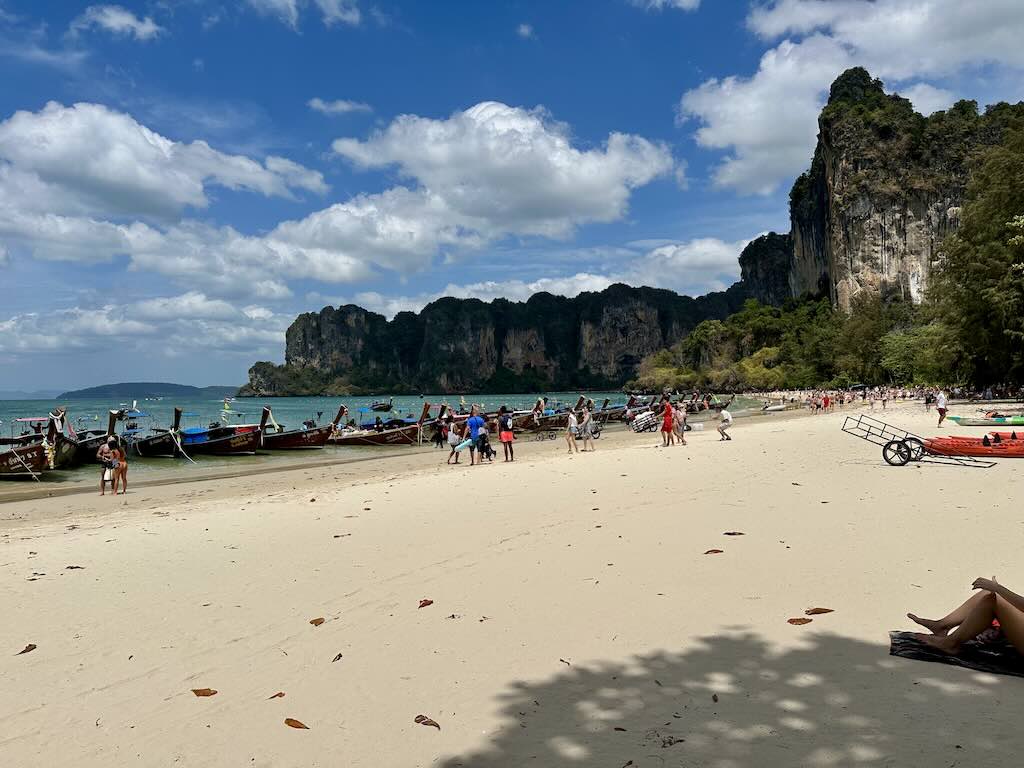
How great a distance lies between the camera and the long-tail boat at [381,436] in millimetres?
35031

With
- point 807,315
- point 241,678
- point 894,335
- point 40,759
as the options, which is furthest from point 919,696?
point 807,315

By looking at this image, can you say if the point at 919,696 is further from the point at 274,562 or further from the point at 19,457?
the point at 19,457

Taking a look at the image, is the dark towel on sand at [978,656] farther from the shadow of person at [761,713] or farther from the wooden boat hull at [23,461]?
the wooden boat hull at [23,461]

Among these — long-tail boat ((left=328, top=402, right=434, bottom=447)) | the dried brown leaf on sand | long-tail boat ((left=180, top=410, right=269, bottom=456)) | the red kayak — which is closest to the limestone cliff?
long-tail boat ((left=328, top=402, right=434, bottom=447))

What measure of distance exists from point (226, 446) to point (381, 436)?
8127mm

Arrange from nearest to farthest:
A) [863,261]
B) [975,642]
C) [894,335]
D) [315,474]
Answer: [975,642] → [315,474] → [894,335] → [863,261]

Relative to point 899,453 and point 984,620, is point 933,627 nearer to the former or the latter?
point 984,620

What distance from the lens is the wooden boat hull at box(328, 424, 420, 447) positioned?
115ft

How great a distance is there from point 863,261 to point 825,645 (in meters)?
111

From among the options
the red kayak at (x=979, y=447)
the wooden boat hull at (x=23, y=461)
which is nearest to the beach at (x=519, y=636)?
the red kayak at (x=979, y=447)

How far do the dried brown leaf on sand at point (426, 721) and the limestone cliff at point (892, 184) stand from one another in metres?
101

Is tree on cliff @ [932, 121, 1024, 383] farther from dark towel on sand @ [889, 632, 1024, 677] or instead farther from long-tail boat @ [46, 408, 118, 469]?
long-tail boat @ [46, 408, 118, 469]

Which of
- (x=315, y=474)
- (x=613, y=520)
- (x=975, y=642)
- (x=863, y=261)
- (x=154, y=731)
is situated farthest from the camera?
(x=863, y=261)

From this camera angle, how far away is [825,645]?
4.10 m
